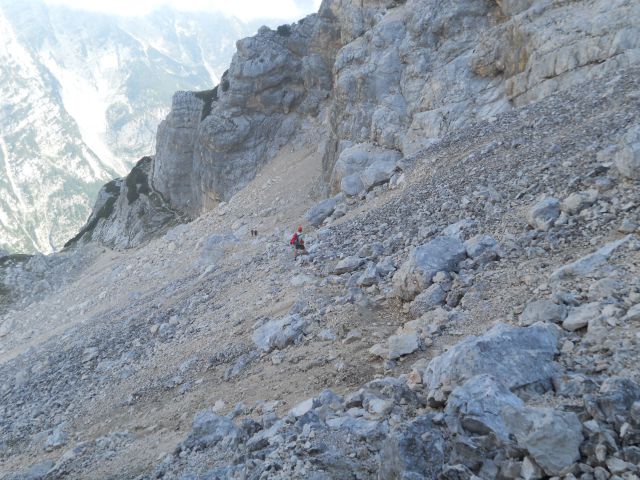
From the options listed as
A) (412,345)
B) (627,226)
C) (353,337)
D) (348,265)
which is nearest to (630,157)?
(627,226)

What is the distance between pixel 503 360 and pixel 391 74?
82.7 feet

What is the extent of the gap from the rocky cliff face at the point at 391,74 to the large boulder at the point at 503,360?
1520 cm

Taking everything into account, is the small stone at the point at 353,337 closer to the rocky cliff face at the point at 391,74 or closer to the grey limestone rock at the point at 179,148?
the rocky cliff face at the point at 391,74

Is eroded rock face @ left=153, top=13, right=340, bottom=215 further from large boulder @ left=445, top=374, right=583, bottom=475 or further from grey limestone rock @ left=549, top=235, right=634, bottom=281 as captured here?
large boulder @ left=445, top=374, right=583, bottom=475

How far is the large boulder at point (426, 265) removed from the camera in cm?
1020

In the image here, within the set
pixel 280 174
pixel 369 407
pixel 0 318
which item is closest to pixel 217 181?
pixel 280 174

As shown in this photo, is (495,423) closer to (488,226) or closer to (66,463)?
(488,226)

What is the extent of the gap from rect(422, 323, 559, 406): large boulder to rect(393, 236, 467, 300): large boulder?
3558mm

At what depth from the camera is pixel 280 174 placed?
40.6 metres

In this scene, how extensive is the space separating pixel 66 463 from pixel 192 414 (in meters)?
2.85

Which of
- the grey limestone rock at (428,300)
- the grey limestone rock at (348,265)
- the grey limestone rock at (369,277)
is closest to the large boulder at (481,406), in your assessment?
the grey limestone rock at (428,300)

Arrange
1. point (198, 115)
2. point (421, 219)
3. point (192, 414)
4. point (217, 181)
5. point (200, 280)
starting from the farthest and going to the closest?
point (198, 115), point (217, 181), point (200, 280), point (421, 219), point (192, 414)

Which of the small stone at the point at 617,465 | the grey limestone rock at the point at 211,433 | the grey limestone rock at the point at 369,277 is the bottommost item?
the grey limestone rock at the point at 369,277

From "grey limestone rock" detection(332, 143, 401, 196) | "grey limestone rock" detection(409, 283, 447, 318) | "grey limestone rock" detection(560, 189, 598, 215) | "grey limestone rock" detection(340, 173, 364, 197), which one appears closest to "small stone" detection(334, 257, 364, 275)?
"grey limestone rock" detection(409, 283, 447, 318)
